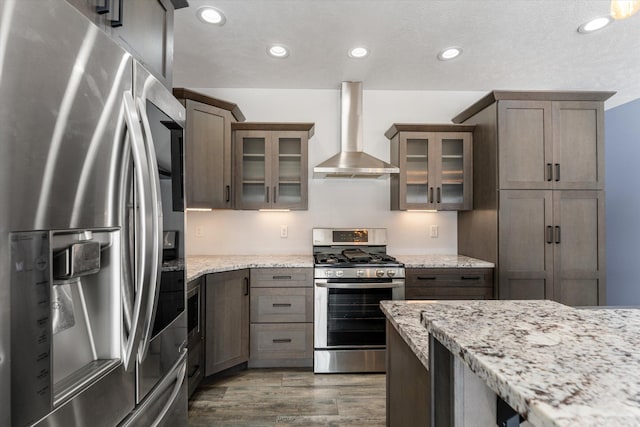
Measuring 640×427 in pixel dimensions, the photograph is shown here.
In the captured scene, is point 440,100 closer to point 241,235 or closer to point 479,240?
point 479,240

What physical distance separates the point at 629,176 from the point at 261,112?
411 centimetres

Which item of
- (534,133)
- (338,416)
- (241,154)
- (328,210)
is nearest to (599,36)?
(534,133)

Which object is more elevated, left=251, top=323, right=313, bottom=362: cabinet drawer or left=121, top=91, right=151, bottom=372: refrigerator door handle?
left=121, top=91, right=151, bottom=372: refrigerator door handle

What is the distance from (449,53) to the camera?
8.46 ft

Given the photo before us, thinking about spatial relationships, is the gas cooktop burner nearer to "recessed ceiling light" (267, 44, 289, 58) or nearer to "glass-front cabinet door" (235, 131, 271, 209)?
"glass-front cabinet door" (235, 131, 271, 209)

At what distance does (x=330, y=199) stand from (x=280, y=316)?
129 cm

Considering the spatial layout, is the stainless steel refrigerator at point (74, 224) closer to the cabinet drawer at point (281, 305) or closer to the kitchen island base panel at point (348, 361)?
the cabinet drawer at point (281, 305)

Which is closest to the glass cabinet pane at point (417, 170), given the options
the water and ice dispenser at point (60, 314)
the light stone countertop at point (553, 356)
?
the light stone countertop at point (553, 356)

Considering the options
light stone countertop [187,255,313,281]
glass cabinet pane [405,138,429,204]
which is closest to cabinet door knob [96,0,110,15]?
light stone countertop [187,255,313,281]

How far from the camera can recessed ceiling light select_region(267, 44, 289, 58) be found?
248cm

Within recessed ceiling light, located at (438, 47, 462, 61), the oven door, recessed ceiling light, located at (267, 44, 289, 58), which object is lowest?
the oven door

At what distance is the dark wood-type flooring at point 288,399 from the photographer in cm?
203

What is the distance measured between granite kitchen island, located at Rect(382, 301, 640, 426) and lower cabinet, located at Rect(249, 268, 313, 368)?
1.80 m

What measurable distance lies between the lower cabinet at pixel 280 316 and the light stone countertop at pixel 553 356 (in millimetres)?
1996
